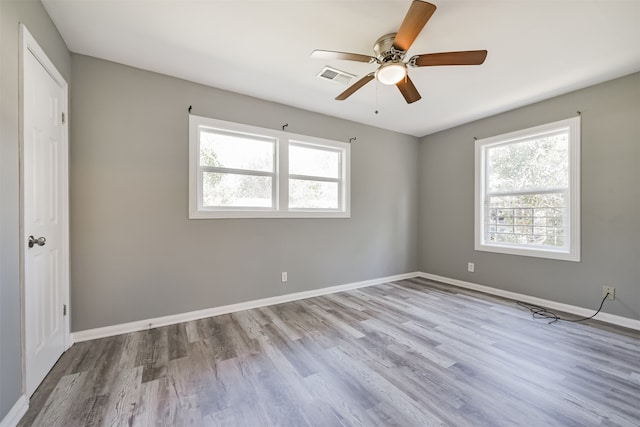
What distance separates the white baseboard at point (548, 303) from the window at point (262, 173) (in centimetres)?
221

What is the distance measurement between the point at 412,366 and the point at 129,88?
3.62 metres

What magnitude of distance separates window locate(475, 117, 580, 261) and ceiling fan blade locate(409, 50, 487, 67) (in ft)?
7.36

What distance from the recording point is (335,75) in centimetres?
266

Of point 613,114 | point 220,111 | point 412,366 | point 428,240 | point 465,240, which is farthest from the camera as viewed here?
point 428,240

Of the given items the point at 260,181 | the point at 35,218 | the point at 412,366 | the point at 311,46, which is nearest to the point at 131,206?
the point at 35,218

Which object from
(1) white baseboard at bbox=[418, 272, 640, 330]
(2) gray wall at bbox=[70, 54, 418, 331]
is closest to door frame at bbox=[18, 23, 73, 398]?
(2) gray wall at bbox=[70, 54, 418, 331]

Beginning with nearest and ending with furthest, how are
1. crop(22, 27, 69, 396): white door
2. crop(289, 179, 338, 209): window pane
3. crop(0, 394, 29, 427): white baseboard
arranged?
crop(0, 394, 29, 427): white baseboard, crop(22, 27, 69, 396): white door, crop(289, 179, 338, 209): window pane

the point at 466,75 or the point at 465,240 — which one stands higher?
the point at 466,75

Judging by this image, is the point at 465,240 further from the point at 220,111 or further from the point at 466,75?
the point at 220,111

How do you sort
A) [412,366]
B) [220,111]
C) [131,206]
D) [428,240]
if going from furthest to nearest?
[428,240]
[220,111]
[131,206]
[412,366]

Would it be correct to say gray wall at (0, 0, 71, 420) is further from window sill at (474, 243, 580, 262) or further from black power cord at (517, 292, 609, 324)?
window sill at (474, 243, 580, 262)

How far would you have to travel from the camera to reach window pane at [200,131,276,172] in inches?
117

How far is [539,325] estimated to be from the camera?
267 centimetres

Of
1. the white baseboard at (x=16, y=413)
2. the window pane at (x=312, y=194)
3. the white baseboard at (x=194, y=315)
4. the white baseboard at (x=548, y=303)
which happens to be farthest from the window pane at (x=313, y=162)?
the white baseboard at (x=16, y=413)
